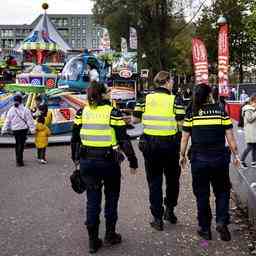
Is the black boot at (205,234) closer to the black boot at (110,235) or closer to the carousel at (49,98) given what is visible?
the black boot at (110,235)

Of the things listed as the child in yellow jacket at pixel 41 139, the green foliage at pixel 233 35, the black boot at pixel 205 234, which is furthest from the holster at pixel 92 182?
the green foliage at pixel 233 35

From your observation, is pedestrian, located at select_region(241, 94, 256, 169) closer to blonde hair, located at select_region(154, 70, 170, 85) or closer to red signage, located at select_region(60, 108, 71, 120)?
blonde hair, located at select_region(154, 70, 170, 85)

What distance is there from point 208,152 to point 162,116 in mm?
794

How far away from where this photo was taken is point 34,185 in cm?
1066

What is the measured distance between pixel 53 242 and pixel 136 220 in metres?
1.42

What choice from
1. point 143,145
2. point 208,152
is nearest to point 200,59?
point 143,145

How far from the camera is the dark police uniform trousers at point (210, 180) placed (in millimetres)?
6676

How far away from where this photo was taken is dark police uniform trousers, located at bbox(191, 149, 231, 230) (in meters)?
6.68

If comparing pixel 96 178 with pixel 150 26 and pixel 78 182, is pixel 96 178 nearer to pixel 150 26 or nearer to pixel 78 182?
pixel 78 182

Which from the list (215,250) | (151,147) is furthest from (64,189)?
(215,250)

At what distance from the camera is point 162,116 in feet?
23.5

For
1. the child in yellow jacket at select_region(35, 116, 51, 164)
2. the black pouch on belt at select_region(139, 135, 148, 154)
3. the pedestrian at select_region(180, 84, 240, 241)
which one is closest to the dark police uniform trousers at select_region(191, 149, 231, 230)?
the pedestrian at select_region(180, 84, 240, 241)

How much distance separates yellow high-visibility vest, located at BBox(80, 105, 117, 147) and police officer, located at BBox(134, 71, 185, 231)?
0.88 metres

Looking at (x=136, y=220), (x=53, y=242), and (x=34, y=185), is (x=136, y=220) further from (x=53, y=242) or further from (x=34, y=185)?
(x=34, y=185)
